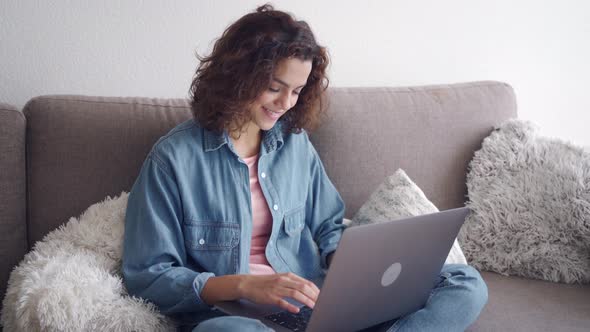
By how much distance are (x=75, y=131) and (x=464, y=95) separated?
1100 mm

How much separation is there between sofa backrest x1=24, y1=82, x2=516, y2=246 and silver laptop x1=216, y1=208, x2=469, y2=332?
512 mm

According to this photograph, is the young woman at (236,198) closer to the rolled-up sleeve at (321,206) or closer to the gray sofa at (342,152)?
the rolled-up sleeve at (321,206)

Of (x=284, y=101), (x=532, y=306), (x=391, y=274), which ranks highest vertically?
(x=284, y=101)

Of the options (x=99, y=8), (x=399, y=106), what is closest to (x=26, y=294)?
(x=99, y=8)

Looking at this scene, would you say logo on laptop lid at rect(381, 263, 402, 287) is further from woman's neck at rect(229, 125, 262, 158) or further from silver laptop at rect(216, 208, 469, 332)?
woman's neck at rect(229, 125, 262, 158)

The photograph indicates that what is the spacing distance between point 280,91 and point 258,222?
30 centimetres

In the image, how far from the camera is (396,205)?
1691mm

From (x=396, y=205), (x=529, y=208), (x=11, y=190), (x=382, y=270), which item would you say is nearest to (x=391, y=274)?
(x=382, y=270)

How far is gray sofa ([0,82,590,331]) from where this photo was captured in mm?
1567

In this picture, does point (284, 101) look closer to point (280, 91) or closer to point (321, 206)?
point (280, 91)

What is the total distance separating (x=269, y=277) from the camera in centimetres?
126

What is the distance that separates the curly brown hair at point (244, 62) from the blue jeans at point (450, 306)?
1.79ft

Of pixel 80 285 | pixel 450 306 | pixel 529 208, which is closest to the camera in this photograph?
pixel 80 285

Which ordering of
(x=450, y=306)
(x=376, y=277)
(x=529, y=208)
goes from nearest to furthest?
(x=376, y=277) < (x=450, y=306) < (x=529, y=208)
